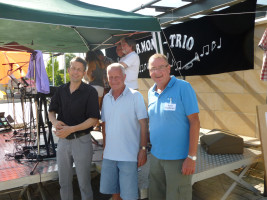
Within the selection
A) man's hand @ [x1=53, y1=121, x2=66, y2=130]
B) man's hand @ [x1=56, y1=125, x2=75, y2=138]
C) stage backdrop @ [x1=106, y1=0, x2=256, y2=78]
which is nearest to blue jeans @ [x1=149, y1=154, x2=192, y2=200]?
man's hand @ [x1=56, y1=125, x2=75, y2=138]

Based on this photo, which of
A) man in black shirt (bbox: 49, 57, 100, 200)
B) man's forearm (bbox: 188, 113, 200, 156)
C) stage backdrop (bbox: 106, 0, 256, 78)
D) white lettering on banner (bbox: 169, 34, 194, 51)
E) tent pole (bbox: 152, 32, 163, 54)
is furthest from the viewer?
white lettering on banner (bbox: 169, 34, 194, 51)

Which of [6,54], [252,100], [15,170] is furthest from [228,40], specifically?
[6,54]

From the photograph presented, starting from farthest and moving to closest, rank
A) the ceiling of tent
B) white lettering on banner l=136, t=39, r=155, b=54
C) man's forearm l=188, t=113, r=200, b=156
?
white lettering on banner l=136, t=39, r=155, b=54 → the ceiling of tent → man's forearm l=188, t=113, r=200, b=156

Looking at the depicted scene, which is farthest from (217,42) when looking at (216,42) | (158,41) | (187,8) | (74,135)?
(74,135)

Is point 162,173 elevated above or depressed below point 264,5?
below

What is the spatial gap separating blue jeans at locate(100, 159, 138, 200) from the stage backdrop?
6.82 ft

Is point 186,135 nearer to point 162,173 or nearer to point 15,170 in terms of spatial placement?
point 162,173

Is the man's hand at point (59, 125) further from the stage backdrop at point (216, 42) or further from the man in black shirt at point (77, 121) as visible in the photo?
the stage backdrop at point (216, 42)

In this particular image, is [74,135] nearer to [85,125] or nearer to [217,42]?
[85,125]

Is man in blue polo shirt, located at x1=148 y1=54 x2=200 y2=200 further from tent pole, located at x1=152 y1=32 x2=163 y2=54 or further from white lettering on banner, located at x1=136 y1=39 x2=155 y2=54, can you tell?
white lettering on banner, located at x1=136 y1=39 x2=155 y2=54

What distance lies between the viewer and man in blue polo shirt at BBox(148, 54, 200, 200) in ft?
6.94

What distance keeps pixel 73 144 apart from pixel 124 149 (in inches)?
23.9

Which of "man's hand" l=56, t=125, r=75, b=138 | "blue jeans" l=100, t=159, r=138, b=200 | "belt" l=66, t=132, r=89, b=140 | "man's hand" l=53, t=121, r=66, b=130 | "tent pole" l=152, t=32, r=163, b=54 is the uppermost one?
"tent pole" l=152, t=32, r=163, b=54

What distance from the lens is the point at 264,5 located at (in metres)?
4.57
